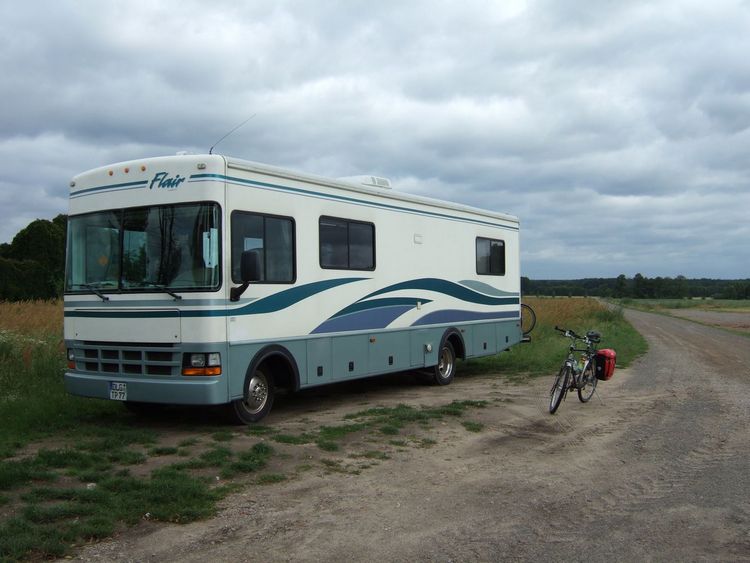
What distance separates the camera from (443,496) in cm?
641

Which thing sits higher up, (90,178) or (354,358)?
(90,178)

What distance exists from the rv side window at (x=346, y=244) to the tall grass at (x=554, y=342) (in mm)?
4985

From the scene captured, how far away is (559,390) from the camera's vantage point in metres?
10.5

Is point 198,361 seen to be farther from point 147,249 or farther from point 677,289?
point 677,289

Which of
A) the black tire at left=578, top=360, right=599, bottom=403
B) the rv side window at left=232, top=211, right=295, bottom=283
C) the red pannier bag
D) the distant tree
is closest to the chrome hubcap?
the rv side window at left=232, top=211, right=295, bottom=283

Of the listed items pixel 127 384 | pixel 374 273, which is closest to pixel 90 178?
pixel 127 384

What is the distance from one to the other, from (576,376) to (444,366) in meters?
3.34

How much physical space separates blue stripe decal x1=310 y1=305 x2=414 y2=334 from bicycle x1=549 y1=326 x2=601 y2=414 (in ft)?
8.58

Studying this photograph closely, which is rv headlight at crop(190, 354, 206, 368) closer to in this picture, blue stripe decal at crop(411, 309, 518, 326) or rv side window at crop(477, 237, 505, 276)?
blue stripe decal at crop(411, 309, 518, 326)

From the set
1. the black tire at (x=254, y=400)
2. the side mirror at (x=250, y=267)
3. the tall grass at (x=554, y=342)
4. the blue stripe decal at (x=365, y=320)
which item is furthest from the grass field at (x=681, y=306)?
the side mirror at (x=250, y=267)

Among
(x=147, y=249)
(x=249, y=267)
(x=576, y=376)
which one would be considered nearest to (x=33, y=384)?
(x=147, y=249)

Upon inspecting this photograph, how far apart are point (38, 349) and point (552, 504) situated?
958 cm

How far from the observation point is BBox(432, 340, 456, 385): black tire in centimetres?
1340

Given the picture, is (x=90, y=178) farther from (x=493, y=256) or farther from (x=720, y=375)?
(x=720, y=375)
